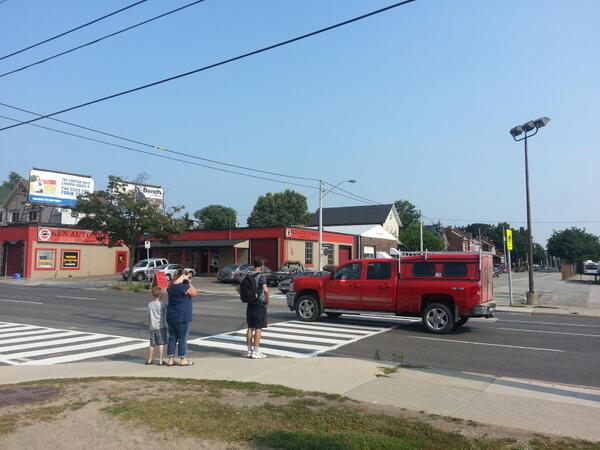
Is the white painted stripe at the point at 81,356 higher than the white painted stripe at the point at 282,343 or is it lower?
lower

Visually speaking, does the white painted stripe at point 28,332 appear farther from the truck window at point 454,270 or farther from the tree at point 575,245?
the tree at point 575,245

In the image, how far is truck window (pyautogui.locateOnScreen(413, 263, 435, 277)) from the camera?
13.8 metres

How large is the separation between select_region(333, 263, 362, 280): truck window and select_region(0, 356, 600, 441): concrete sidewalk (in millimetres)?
5580

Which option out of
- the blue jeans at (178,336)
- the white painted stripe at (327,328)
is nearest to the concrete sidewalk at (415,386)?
the blue jeans at (178,336)

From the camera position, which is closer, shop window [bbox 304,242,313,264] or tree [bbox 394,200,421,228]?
shop window [bbox 304,242,313,264]

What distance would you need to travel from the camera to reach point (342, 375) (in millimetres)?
8062

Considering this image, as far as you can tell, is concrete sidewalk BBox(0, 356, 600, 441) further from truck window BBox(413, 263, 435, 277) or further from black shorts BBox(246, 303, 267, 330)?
truck window BBox(413, 263, 435, 277)

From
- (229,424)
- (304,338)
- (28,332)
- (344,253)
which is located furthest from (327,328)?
(344,253)

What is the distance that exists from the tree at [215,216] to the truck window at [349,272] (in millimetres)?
90768

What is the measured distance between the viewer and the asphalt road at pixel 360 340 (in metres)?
9.91

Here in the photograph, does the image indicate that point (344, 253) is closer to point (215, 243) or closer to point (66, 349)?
point (215, 243)

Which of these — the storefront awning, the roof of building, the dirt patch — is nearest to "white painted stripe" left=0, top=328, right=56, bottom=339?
the dirt patch

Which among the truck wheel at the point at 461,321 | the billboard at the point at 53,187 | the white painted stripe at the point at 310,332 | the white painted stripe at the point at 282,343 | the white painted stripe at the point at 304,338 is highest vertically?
the billboard at the point at 53,187

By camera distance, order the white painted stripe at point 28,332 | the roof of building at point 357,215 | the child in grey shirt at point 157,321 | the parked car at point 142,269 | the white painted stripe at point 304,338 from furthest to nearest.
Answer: the roof of building at point 357,215
the parked car at point 142,269
the white painted stripe at point 28,332
the white painted stripe at point 304,338
the child in grey shirt at point 157,321
